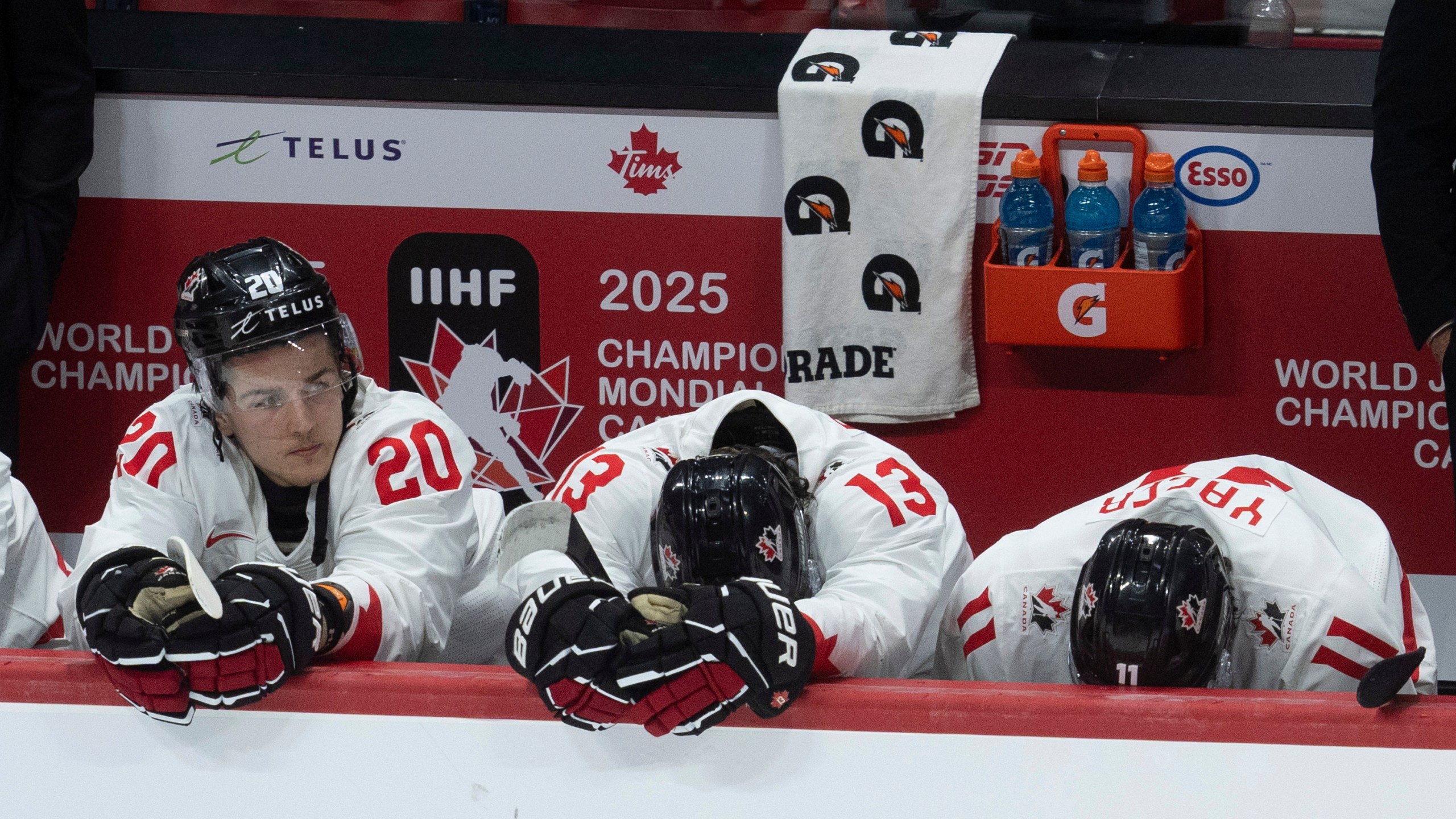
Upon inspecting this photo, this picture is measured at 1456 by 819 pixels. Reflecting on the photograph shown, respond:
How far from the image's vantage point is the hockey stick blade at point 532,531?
2201mm

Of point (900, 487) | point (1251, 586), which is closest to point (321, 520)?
point (900, 487)

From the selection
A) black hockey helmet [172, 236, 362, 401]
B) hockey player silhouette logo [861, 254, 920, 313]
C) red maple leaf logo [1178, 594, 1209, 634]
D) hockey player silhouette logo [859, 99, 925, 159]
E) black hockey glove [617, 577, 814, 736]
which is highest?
hockey player silhouette logo [859, 99, 925, 159]

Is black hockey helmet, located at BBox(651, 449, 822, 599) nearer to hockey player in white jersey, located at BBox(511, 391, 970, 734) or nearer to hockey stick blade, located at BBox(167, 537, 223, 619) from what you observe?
hockey player in white jersey, located at BBox(511, 391, 970, 734)

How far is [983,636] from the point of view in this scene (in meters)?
2.55

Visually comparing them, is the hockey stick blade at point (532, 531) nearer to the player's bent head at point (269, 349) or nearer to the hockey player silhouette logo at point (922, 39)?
the player's bent head at point (269, 349)

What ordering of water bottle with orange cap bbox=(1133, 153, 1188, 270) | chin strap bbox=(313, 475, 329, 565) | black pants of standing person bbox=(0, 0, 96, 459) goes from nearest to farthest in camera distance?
chin strap bbox=(313, 475, 329, 565)
water bottle with orange cap bbox=(1133, 153, 1188, 270)
black pants of standing person bbox=(0, 0, 96, 459)

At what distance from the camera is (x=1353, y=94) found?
11.2 ft

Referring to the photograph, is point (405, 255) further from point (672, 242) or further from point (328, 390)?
point (328, 390)

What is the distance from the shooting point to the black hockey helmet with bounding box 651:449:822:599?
244 cm

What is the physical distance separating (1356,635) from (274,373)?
5.38ft

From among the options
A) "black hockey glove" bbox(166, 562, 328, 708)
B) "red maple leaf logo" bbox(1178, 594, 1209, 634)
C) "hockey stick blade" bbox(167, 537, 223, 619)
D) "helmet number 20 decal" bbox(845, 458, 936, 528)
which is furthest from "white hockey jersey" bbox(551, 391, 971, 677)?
"hockey stick blade" bbox(167, 537, 223, 619)

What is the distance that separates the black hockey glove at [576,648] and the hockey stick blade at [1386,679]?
851 millimetres

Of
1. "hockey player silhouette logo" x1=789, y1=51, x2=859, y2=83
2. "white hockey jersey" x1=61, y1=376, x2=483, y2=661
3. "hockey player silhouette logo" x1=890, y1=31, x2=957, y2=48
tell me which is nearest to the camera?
"white hockey jersey" x1=61, y1=376, x2=483, y2=661

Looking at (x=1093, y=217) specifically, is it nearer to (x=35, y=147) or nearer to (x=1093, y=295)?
(x=1093, y=295)
